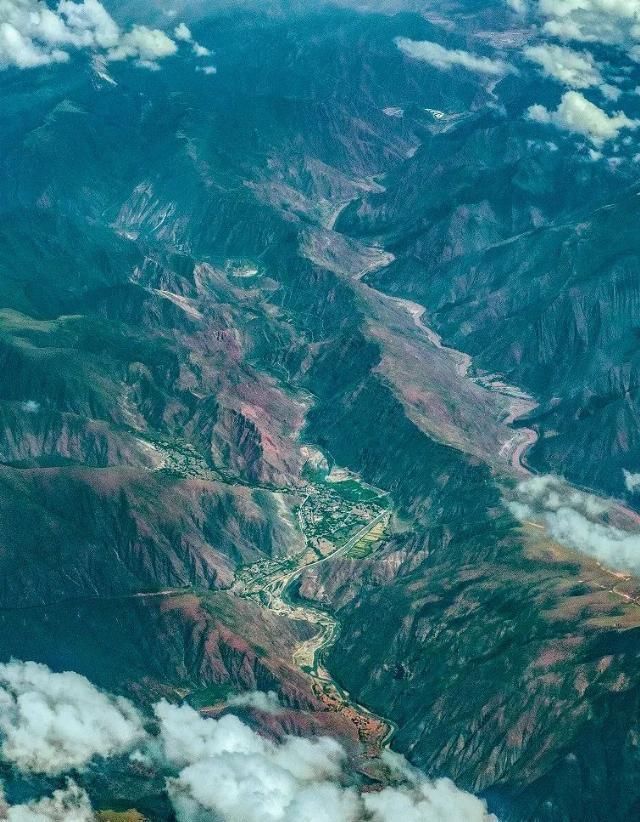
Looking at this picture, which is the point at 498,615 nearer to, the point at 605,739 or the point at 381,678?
the point at 381,678

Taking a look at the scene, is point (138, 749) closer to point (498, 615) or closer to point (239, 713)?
point (239, 713)

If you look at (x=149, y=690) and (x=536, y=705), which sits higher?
(x=536, y=705)

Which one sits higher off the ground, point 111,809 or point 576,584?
point 576,584

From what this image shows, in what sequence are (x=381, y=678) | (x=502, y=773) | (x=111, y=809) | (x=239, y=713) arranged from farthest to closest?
1. (x=381, y=678)
2. (x=239, y=713)
3. (x=502, y=773)
4. (x=111, y=809)

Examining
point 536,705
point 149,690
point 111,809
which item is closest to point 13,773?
point 111,809

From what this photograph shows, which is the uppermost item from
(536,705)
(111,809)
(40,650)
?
(536,705)

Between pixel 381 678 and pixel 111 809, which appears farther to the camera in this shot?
pixel 381 678

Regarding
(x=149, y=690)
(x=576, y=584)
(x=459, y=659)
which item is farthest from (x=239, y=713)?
(x=576, y=584)

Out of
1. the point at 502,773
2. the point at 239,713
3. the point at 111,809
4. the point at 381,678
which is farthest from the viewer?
the point at 381,678

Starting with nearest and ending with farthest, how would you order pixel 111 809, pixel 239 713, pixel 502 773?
pixel 111 809 → pixel 502 773 → pixel 239 713
